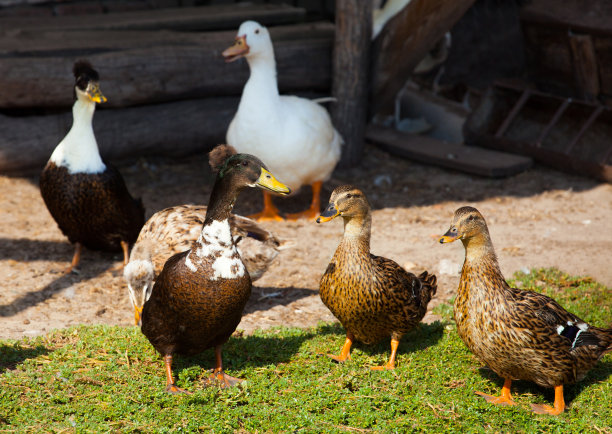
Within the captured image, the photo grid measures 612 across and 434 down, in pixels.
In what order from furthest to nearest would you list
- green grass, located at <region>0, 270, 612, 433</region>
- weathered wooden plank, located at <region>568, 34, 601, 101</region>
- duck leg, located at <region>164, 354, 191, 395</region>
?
weathered wooden plank, located at <region>568, 34, 601, 101</region> → duck leg, located at <region>164, 354, 191, 395</region> → green grass, located at <region>0, 270, 612, 433</region>

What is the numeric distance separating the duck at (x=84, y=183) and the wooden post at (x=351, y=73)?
3336mm

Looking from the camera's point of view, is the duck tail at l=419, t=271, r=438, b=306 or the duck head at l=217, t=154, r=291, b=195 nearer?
the duck head at l=217, t=154, r=291, b=195

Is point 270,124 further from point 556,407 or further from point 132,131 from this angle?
point 556,407

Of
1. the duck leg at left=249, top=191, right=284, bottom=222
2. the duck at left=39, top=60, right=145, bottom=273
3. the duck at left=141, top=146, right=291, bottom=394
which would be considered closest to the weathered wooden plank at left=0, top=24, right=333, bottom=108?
the duck leg at left=249, top=191, right=284, bottom=222

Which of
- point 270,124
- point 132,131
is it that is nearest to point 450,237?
point 270,124

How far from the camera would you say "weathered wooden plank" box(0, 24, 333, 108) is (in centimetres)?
743

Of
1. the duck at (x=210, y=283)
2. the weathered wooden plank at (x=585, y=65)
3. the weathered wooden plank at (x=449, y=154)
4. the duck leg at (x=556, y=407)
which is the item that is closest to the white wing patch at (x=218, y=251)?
the duck at (x=210, y=283)

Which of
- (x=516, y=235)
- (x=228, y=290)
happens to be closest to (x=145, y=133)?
(x=516, y=235)

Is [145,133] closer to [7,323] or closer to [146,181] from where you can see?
[146,181]

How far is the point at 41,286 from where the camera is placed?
554cm

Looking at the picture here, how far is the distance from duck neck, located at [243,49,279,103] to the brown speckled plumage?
5.41ft

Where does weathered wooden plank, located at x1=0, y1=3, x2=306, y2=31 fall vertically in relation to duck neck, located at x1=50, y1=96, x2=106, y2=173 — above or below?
above

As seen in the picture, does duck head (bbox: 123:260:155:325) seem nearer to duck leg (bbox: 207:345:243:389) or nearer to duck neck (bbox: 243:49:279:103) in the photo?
duck leg (bbox: 207:345:243:389)

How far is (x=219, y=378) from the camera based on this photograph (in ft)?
13.3
